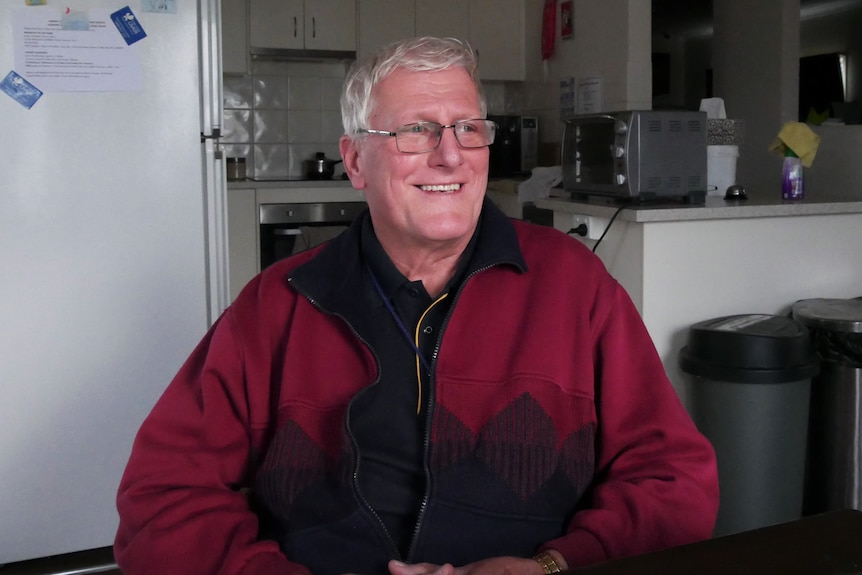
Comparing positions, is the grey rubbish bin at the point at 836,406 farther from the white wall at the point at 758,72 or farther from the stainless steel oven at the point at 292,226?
the stainless steel oven at the point at 292,226

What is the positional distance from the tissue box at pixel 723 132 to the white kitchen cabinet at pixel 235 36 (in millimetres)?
2612

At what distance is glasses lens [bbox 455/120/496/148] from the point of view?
4.39ft

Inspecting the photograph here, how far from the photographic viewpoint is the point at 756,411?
2348 millimetres

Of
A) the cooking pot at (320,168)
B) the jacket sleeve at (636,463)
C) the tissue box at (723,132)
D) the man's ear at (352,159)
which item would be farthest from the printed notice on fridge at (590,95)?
the jacket sleeve at (636,463)

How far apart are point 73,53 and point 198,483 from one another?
159cm

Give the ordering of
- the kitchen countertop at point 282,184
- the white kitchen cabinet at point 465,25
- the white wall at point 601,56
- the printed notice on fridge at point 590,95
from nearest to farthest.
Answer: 1. the white wall at point 601,56
2. the kitchen countertop at point 282,184
3. the printed notice on fridge at point 590,95
4. the white kitchen cabinet at point 465,25

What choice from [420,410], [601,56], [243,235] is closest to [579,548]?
[420,410]

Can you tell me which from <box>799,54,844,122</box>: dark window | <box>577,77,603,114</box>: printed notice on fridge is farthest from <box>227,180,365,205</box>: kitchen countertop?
<box>799,54,844,122</box>: dark window

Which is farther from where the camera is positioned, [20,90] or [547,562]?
[20,90]

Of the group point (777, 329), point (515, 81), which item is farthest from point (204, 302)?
point (515, 81)

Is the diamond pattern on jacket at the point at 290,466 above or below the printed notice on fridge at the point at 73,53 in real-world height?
below

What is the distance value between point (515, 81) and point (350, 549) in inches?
178

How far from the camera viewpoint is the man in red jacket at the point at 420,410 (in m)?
1.23

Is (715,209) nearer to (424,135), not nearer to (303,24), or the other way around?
(424,135)
